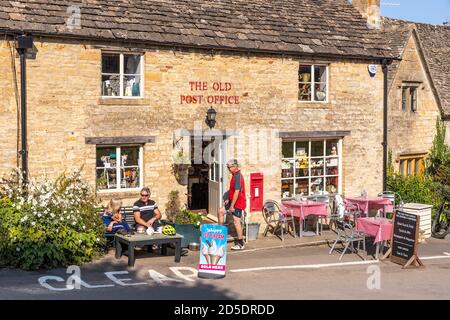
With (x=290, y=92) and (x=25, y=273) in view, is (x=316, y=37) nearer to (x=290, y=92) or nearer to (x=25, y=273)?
(x=290, y=92)

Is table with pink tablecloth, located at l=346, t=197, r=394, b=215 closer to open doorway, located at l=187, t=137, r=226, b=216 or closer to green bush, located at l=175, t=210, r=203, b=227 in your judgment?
open doorway, located at l=187, t=137, r=226, b=216

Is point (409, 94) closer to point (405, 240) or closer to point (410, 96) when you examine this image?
point (410, 96)

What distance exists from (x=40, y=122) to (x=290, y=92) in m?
7.09

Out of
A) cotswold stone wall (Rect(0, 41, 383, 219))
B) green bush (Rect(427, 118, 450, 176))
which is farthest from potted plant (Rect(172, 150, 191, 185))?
green bush (Rect(427, 118, 450, 176))

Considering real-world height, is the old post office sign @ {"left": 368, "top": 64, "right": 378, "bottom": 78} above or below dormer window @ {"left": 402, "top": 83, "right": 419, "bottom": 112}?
above

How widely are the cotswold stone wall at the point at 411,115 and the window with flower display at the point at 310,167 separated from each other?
383 cm

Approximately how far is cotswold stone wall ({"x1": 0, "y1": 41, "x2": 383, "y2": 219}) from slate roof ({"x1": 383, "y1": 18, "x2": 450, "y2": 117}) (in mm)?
3677

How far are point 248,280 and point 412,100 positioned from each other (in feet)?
45.2

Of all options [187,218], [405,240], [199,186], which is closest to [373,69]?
[199,186]

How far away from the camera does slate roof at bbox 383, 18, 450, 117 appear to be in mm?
23016

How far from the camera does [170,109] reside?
653 inches

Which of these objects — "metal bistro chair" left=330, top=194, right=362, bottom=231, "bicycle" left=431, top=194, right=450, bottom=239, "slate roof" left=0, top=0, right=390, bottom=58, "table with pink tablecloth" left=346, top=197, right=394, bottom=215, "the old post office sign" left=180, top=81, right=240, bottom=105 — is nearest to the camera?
"slate roof" left=0, top=0, right=390, bottom=58

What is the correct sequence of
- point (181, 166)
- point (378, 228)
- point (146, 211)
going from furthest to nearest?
point (181, 166) → point (378, 228) → point (146, 211)
